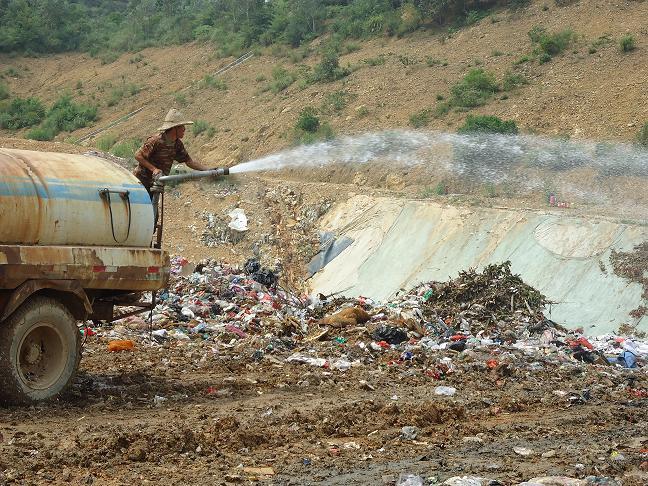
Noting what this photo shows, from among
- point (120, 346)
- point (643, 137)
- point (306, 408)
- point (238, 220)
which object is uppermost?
point (306, 408)

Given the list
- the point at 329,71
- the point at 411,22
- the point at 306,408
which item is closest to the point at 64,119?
the point at 329,71

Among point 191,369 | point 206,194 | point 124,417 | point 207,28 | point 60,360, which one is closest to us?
point 124,417

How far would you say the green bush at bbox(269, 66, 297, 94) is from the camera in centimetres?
3925

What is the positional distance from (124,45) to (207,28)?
5647 millimetres

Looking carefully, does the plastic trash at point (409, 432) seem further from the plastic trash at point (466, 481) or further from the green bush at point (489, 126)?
the green bush at point (489, 126)

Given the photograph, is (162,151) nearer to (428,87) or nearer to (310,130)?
(310,130)

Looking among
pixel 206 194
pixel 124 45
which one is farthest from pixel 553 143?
pixel 124 45

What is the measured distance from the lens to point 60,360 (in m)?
8.78

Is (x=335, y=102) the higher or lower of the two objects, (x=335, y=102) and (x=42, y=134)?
the higher

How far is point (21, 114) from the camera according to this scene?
46.0 meters

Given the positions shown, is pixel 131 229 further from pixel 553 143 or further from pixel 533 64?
pixel 533 64

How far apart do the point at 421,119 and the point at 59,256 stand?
2427 cm

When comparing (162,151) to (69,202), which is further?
(162,151)

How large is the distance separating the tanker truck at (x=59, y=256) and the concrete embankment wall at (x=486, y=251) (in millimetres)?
9311
